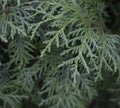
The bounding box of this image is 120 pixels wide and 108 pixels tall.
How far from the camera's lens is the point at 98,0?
7.64 feet

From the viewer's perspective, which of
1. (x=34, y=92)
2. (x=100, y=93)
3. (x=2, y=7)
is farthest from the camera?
(x=100, y=93)

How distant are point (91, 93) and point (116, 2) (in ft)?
3.15

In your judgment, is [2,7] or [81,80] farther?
[81,80]

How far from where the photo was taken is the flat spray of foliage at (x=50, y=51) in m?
1.96

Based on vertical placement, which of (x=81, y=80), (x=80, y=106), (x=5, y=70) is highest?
(x=5, y=70)

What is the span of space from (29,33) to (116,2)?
1020 mm

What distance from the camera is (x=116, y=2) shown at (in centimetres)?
279

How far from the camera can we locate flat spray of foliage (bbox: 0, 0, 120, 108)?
1.96 metres

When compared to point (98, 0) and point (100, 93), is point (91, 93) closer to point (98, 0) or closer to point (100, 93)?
point (100, 93)

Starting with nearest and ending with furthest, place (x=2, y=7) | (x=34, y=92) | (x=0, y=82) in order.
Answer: (x=2, y=7) < (x=0, y=82) < (x=34, y=92)

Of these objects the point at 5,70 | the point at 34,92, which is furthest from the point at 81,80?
the point at 5,70

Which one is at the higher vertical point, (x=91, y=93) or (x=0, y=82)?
(x=0, y=82)

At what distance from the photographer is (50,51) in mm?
2207

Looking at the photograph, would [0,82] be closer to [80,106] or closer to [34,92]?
[34,92]
